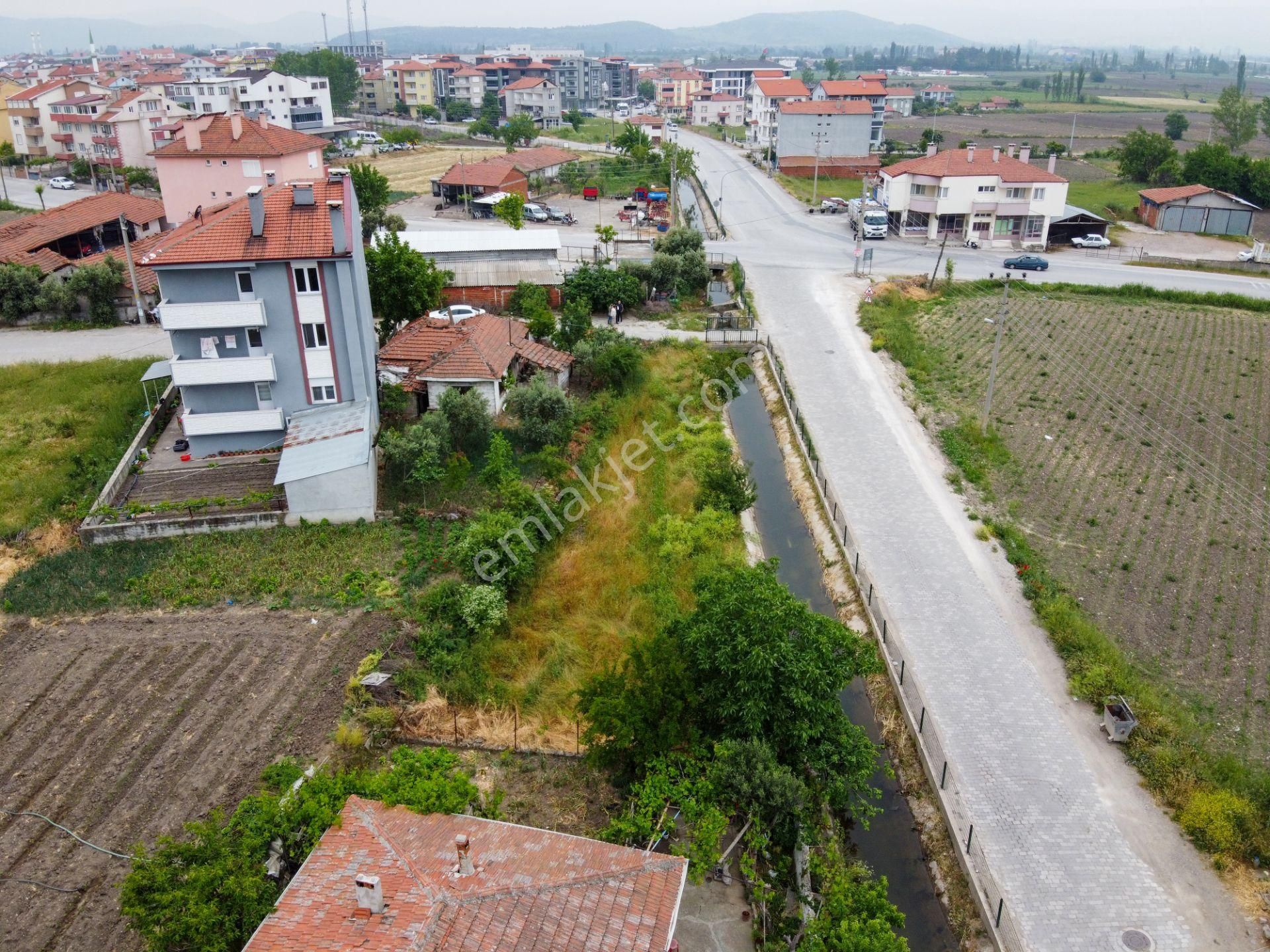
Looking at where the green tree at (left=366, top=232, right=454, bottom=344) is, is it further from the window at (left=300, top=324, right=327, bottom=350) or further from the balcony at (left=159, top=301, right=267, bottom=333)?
the balcony at (left=159, top=301, right=267, bottom=333)

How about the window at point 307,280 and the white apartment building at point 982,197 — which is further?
the white apartment building at point 982,197

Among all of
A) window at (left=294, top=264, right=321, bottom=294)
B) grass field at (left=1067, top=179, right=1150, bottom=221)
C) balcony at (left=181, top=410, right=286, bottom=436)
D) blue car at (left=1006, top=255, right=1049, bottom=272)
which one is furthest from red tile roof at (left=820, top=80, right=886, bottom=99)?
balcony at (left=181, top=410, right=286, bottom=436)

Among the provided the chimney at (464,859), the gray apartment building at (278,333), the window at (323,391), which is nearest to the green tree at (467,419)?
the gray apartment building at (278,333)

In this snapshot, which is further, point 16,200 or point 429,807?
point 16,200

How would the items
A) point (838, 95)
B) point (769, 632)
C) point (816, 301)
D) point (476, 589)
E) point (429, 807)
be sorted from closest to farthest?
point (429, 807) → point (769, 632) → point (476, 589) → point (816, 301) → point (838, 95)

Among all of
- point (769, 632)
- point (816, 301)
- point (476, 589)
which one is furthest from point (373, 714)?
point (816, 301)

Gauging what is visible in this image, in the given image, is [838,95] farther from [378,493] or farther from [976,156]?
[378,493]

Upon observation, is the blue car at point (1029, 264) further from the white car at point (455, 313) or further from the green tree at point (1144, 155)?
the green tree at point (1144, 155)
